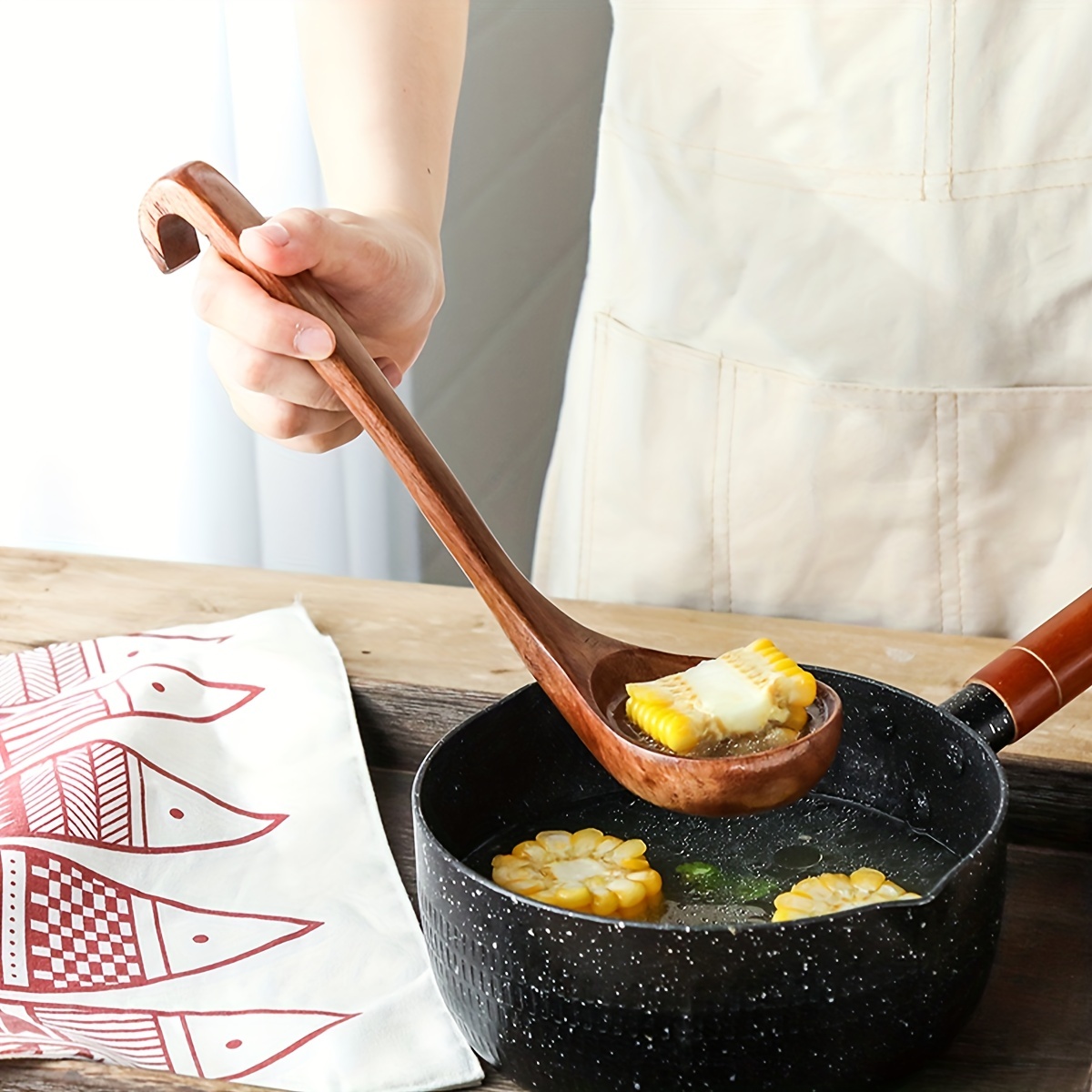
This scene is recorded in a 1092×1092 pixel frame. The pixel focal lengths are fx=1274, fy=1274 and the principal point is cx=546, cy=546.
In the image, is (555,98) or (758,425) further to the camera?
(555,98)

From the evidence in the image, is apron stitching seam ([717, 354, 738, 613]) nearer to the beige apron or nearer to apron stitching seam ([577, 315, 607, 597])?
the beige apron

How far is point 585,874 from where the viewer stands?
55cm

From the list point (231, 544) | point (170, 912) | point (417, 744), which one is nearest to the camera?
point (170, 912)

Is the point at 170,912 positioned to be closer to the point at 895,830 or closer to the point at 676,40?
the point at 895,830

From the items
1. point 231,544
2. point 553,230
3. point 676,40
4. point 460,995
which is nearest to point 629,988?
point 460,995

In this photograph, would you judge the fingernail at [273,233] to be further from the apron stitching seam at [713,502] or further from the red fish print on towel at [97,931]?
the apron stitching seam at [713,502]

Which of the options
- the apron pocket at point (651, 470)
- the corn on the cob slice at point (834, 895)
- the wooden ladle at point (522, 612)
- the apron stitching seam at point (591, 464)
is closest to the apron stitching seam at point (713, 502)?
the apron pocket at point (651, 470)

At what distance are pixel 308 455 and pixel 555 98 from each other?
60 centimetres

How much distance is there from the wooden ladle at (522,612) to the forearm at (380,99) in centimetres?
19

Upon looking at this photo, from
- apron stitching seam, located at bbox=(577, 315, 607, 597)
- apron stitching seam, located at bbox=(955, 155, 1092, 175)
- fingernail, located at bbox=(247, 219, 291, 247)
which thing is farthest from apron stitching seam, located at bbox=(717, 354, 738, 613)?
fingernail, located at bbox=(247, 219, 291, 247)

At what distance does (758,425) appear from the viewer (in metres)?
1.02

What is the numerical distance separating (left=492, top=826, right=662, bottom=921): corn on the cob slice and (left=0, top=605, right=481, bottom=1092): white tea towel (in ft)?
0.22

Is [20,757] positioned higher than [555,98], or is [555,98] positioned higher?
[555,98]

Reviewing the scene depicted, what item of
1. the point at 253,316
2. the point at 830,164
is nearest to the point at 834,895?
the point at 253,316
